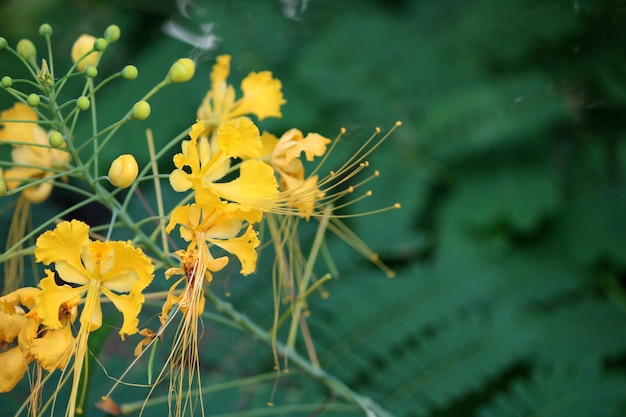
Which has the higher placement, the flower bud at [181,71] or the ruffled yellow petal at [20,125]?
the flower bud at [181,71]

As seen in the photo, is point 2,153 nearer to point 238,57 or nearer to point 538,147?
point 238,57

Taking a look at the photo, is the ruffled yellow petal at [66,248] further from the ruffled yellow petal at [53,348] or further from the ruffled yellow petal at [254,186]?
the ruffled yellow petal at [254,186]

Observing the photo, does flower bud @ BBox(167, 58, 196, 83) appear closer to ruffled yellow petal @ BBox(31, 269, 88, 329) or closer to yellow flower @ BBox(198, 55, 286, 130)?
yellow flower @ BBox(198, 55, 286, 130)

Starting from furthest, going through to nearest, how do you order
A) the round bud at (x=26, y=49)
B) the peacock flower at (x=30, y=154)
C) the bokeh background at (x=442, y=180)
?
the bokeh background at (x=442, y=180) → the peacock flower at (x=30, y=154) → the round bud at (x=26, y=49)

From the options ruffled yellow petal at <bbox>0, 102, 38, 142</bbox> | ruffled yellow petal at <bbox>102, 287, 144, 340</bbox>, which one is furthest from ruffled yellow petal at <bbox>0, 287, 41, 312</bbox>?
ruffled yellow petal at <bbox>0, 102, 38, 142</bbox>

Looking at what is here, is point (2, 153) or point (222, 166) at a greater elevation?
point (222, 166)

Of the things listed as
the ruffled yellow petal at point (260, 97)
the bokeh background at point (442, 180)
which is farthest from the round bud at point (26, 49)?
the bokeh background at point (442, 180)

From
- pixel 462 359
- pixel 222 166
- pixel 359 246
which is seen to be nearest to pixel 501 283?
pixel 462 359
